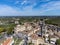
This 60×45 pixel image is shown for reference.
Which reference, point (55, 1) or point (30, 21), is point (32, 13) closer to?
point (30, 21)

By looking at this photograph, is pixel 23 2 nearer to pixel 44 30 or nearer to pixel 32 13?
pixel 32 13

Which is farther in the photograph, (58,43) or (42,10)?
(42,10)

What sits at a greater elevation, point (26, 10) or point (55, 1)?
point (55, 1)

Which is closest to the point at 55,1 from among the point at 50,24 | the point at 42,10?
the point at 42,10

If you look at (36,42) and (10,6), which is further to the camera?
(10,6)


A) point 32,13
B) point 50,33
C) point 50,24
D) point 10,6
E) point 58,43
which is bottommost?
point 58,43

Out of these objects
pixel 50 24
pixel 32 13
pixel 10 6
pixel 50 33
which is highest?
pixel 10 6

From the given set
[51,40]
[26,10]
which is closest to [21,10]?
[26,10]
